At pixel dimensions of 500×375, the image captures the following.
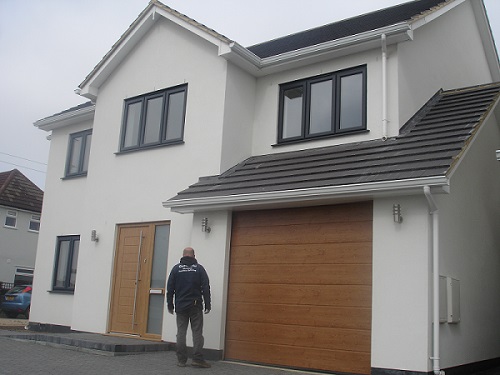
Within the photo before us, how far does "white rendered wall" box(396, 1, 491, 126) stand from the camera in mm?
10984

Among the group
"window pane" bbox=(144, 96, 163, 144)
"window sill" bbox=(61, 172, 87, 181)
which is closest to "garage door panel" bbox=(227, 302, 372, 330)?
"window pane" bbox=(144, 96, 163, 144)

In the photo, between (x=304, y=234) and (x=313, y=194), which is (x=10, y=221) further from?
(x=313, y=194)

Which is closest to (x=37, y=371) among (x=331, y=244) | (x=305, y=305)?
(x=305, y=305)

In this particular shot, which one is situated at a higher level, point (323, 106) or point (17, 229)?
point (323, 106)

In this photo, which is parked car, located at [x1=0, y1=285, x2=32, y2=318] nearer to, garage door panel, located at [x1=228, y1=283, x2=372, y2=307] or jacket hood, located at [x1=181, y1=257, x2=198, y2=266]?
garage door panel, located at [x1=228, y1=283, x2=372, y2=307]

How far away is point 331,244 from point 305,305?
3.50 ft

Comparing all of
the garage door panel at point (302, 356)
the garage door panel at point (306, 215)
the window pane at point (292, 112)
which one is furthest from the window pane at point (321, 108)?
the garage door panel at point (302, 356)

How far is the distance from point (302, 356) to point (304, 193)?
2.57 m

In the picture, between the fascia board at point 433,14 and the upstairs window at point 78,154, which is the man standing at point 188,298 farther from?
the upstairs window at point 78,154

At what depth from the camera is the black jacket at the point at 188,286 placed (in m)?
9.49

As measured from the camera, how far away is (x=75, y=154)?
16266 millimetres

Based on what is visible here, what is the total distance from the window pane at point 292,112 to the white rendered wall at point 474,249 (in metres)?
3.37

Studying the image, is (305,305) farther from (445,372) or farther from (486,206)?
(486,206)

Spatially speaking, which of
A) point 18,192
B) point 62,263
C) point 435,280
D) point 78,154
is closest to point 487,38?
point 435,280
